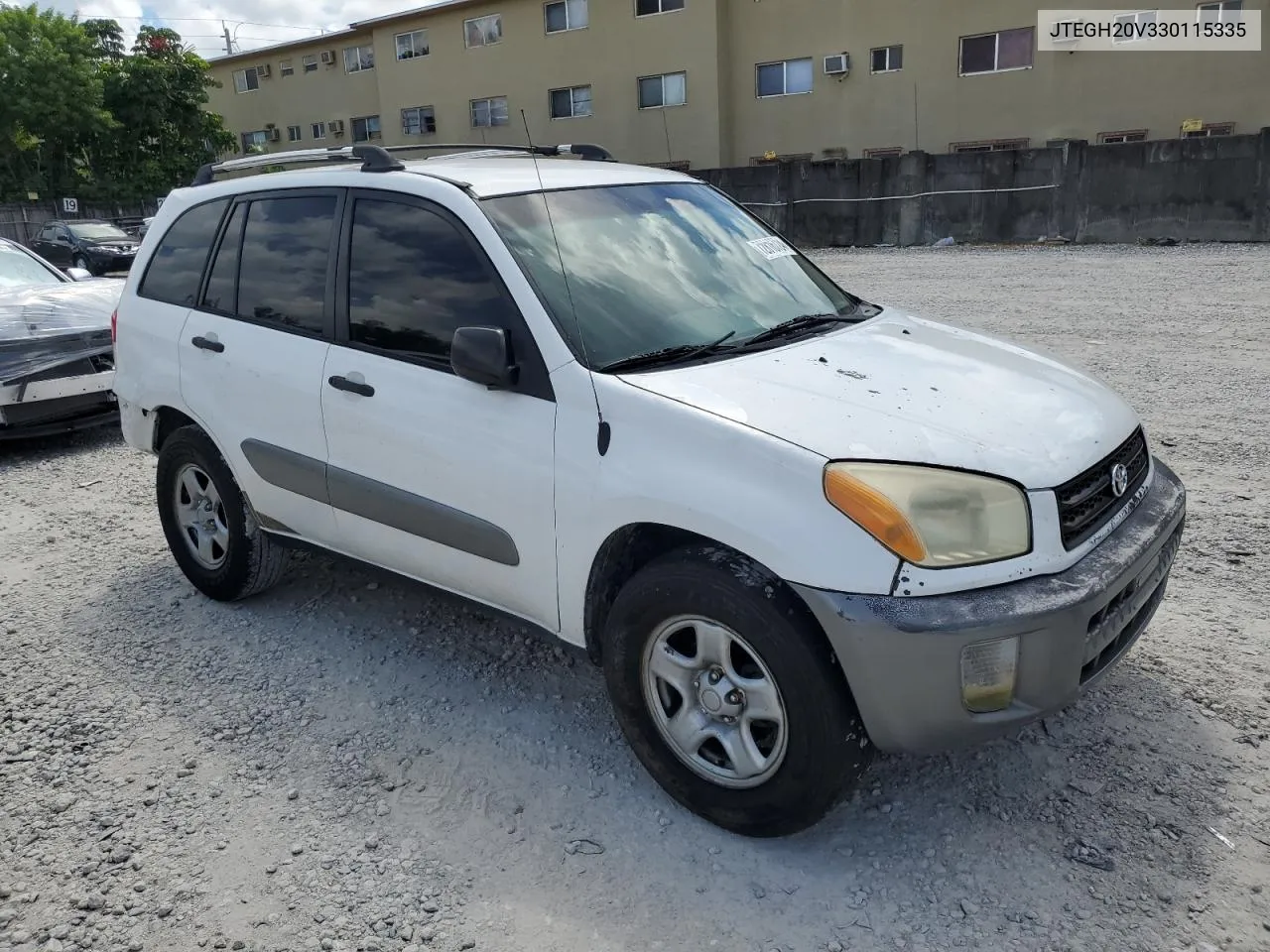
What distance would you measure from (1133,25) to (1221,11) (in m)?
1.89

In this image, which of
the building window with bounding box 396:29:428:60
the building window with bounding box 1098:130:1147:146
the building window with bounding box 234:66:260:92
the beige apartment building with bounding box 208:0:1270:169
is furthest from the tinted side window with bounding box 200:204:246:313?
the building window with bounding box 234:66:260:92

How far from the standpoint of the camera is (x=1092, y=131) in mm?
24766

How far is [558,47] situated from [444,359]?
31599mm

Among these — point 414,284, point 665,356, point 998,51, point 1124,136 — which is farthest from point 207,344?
point 998,51

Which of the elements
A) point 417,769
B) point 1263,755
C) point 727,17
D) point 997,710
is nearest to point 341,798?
point 417,769

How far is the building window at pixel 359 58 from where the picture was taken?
37969 millimetres

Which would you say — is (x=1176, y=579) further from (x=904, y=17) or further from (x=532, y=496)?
(x=904, y=17)

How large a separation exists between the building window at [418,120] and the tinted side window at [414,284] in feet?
114

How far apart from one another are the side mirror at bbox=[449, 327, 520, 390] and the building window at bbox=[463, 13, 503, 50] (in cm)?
3353

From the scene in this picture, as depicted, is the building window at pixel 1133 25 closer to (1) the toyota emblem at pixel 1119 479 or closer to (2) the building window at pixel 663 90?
(2) the building window at pixel 663 90

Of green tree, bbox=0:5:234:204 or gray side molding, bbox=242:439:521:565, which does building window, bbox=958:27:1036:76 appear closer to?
Result: gray side molding, bbox=242:439:521:565

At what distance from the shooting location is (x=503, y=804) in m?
3.03

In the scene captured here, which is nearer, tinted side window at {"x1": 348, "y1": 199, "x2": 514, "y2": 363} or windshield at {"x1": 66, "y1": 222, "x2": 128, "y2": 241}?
tinted side window at {"x1": 348, "y1": 199, "x2": 514, "y2": 363}

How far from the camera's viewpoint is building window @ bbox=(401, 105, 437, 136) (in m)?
35.7
